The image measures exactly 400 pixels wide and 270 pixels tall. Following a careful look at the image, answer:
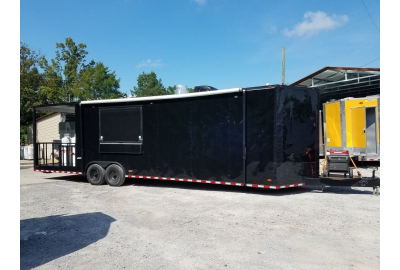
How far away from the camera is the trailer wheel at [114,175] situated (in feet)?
32.7

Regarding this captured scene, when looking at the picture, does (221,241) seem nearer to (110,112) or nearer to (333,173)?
(333,173)

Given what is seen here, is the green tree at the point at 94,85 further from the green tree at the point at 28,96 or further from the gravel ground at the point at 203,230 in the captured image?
the gravel ground at the point at 203,230

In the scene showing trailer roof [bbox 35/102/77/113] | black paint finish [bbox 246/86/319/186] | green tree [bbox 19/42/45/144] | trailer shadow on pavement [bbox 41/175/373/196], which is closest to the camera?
black paint finish [bbox 246/86/319/186]

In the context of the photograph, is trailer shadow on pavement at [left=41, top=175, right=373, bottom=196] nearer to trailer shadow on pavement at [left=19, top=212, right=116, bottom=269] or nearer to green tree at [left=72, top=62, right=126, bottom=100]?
trailer shadow on pavement at [left=19, top=212, right=116, bottom=269]

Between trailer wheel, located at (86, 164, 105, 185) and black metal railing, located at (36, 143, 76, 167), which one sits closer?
trailer wheel, located at (86, 164, 105, 185)

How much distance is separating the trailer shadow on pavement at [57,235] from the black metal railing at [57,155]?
4897 millimetres

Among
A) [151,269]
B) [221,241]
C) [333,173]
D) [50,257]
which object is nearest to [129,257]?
[151,269]

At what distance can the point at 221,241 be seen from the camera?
4770 mm

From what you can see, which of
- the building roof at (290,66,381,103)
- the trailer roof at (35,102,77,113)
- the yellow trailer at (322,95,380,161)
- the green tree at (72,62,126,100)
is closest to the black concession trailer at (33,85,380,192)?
the trailer roof at (35,102,77,113)

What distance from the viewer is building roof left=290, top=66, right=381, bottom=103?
14898 mm

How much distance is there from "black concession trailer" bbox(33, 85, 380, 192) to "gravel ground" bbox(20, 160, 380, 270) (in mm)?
650

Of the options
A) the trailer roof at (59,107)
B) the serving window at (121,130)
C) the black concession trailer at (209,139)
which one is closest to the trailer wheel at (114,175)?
the black concession trailer at (209,139)

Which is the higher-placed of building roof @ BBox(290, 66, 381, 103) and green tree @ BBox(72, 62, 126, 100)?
green tree @ BBox(72, 62, 126, 100)

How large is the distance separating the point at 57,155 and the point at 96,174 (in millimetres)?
2188
